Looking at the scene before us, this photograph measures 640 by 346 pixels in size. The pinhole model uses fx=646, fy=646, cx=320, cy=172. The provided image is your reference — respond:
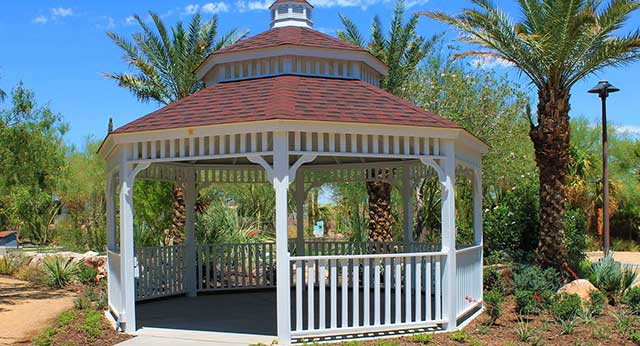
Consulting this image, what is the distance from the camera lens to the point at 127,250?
377 inches

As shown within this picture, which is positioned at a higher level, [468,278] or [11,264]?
[468,278]

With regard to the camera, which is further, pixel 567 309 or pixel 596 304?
pixel 596 304

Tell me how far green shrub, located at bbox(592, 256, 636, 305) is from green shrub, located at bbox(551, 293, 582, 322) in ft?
7.86

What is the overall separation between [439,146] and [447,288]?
2.09m

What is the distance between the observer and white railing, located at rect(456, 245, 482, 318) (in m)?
10.1

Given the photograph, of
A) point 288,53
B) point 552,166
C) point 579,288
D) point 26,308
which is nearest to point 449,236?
point 579,288

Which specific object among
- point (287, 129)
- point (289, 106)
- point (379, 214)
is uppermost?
point (289, 106)

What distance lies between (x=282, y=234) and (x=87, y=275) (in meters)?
9.29

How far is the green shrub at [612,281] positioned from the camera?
12.2 m

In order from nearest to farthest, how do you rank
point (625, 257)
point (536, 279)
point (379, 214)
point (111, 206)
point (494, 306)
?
1. point (494, 306)
2. point (111, 206)
3. point (536, 279)
4. point (379, 214)
5. point (625, 257)

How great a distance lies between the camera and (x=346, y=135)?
9.24 m

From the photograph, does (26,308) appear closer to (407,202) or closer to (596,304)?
(407,202)

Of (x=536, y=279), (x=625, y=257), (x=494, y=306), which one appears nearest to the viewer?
(x=494, y=306)

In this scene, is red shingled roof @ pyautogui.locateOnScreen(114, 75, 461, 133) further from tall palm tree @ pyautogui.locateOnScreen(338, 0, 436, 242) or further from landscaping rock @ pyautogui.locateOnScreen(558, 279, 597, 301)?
tall palm tree @ pyautogui.locateOnScreen(338, 0, 436, 242)
